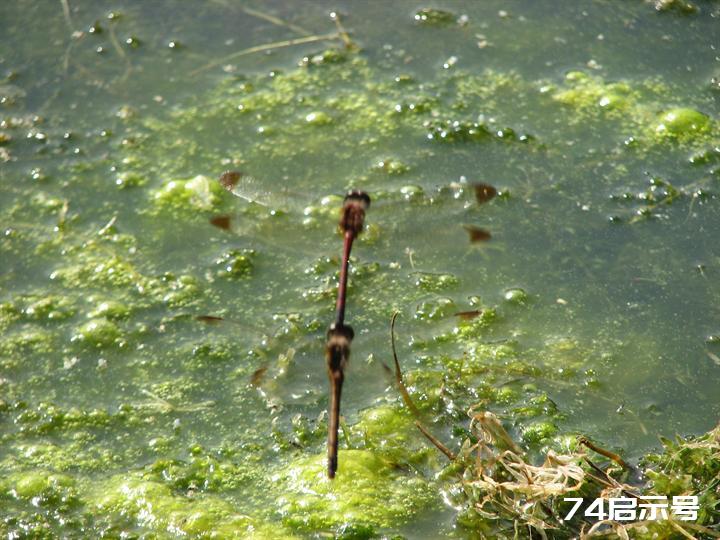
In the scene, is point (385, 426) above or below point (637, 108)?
below

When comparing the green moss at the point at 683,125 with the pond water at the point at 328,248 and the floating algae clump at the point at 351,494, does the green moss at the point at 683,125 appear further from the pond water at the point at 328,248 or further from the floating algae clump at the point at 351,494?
the floating algae clump at the point at 351,494

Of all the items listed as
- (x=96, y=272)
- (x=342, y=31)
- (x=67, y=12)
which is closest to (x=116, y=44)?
(x=67, y=12)

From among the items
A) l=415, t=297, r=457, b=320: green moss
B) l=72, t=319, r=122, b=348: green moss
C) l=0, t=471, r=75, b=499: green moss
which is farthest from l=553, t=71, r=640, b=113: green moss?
l=0, t=471, r=75, b=499: green moss

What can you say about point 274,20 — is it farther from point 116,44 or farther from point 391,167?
point 391,167

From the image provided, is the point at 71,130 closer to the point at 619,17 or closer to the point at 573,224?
the point at 573,224

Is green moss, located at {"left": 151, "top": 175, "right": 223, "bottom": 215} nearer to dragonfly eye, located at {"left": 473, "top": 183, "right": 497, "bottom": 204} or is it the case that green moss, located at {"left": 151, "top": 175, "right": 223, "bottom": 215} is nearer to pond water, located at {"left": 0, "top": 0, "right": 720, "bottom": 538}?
pond water, located at {"left": 0, "top": 0, "right": 720, "bottom": 538}

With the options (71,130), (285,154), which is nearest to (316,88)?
(285,154)
